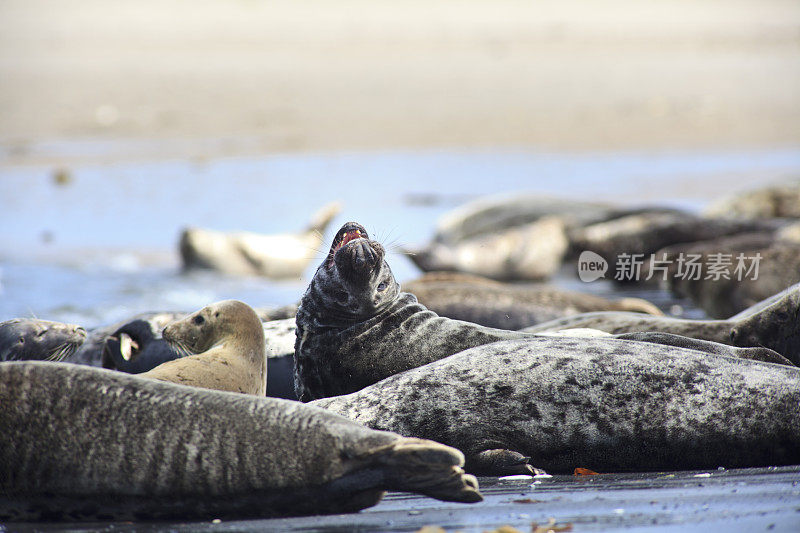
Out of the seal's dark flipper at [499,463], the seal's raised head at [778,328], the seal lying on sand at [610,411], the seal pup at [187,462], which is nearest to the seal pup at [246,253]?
the seal's raised head at [778,328]

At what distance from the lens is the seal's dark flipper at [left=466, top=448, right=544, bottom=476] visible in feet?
11.4

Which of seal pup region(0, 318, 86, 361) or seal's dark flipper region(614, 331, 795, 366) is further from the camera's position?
seal pup region(0, 318, 86, 361)

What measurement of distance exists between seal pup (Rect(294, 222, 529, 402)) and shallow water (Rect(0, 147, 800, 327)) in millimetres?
2999

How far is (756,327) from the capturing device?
454 cm

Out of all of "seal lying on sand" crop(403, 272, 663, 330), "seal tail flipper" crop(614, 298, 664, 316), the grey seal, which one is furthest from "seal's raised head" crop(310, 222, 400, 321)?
the grey seal

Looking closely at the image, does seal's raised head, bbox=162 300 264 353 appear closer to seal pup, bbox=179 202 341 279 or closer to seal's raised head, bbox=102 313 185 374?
seal's raised head, bbox=102 313 185 374

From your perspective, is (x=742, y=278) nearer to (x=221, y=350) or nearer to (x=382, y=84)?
(x=221, y=350)

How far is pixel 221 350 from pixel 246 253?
5673 millimetres

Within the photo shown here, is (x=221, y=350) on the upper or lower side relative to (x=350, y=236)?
lower

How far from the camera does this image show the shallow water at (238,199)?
888 cm

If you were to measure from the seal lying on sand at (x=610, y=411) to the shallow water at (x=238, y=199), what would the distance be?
3.82 m

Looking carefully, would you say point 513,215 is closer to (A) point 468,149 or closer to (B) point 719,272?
(B) point 719,272

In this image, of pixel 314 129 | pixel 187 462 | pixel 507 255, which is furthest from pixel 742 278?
pixel 314 129
